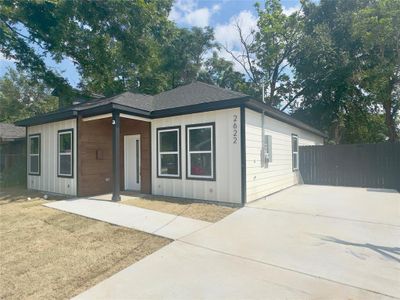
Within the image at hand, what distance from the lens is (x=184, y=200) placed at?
26.4 feet

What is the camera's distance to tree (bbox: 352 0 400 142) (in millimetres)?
15266

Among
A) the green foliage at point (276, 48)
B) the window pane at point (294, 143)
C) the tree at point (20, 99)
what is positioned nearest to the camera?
the window pane at point (294, 143)

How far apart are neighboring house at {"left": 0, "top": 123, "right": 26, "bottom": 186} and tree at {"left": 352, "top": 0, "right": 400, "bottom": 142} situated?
69.2ft

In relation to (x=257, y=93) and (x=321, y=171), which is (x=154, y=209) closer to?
(x=321, y=171)

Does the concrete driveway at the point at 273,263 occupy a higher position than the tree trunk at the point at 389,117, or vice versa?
the tree trunk at the point at 389,117

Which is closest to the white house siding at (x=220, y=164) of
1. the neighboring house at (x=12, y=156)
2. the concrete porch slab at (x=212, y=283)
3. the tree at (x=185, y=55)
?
the concrete porch slab at (x=212, y=283)

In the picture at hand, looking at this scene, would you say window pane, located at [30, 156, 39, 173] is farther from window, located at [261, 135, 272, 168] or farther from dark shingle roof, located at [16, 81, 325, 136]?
window, located at [261, 135, 272, 168]

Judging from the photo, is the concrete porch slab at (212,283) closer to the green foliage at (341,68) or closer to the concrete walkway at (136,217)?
the concrete walkway at (136,217)

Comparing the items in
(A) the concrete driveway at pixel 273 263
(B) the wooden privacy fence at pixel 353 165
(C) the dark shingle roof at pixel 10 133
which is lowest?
(A) the concrete driveway at pixel 273 263

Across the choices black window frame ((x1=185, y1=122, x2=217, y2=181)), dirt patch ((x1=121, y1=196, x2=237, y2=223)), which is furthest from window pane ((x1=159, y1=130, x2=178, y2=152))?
dirt patch ((x1=121, y1=196, x2=237, y2=223))

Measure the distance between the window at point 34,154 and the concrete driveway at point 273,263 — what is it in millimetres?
9384

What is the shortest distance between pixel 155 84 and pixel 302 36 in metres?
13.8

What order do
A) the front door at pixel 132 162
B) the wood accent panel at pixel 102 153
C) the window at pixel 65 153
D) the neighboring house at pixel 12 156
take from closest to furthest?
1. the wood accent panel at pixel 102 153
2. the window at pixel 65 153
3. the front door at pixel 132 162
4. the neighboring house at pixel 12 156

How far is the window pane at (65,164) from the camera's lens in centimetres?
951
